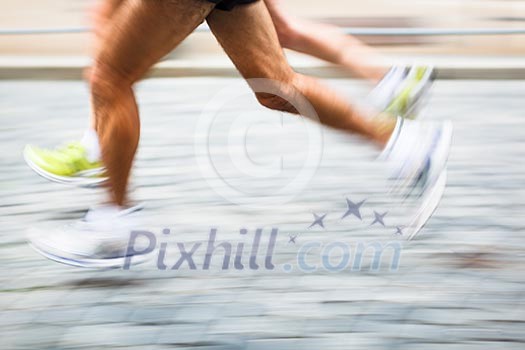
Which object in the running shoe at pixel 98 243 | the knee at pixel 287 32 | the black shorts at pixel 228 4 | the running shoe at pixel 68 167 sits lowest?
the running shoe at pixel 98 243

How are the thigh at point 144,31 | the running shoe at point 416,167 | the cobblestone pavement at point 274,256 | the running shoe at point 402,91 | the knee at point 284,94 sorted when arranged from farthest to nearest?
the running shoe at point 402,91
the running shoe at point 416,167
the knee at point 284,94
the thigh at point 144,31
the cobblestone pavement at point 274,256

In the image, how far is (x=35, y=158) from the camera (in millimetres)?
3477

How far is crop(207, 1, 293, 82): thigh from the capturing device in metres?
2.93

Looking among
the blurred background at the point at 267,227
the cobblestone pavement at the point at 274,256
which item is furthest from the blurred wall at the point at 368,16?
the cobblestone pavement at the point at 274,256

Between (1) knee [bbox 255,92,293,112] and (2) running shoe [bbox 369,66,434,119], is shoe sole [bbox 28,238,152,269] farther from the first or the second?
(2) running shoe [bbox 369,66,434,119]

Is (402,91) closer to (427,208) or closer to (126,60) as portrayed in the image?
(427,208)

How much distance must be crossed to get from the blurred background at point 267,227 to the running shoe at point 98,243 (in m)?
0.05

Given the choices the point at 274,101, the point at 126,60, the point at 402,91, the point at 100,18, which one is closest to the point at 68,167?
the point at 100,18

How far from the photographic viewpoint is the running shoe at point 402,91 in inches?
132

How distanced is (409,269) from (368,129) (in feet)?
1.43

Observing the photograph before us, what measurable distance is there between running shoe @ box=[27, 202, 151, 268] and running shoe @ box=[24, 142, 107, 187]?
237mm

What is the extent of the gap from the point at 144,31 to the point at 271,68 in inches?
15.1

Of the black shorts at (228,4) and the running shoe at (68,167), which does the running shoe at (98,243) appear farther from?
the black shorts at (228,4)

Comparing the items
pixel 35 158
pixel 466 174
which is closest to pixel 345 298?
pixel 35 158
